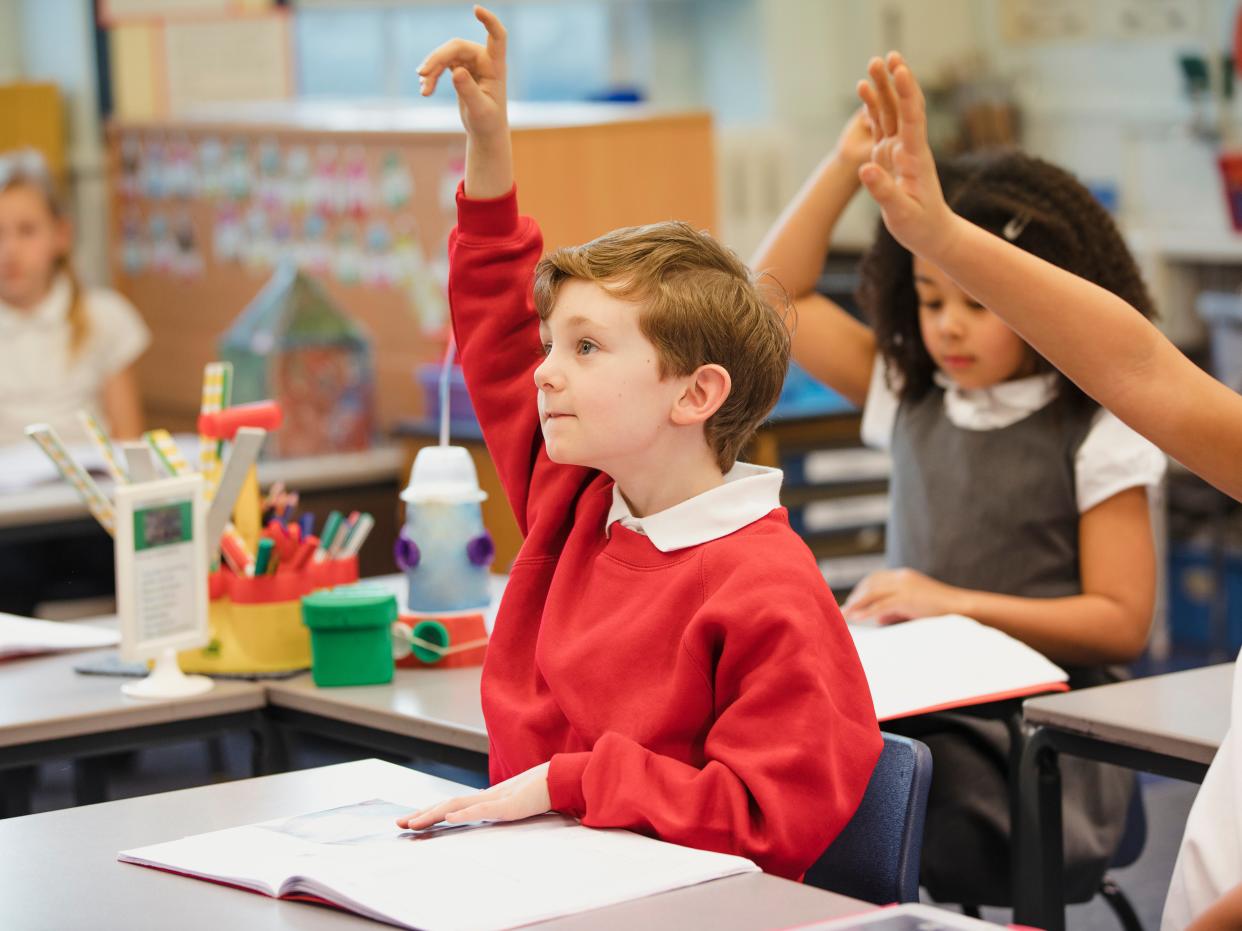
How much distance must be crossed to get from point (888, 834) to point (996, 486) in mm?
849

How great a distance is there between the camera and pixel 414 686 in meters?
1.98

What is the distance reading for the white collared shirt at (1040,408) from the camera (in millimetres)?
2113

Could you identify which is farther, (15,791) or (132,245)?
(132,245)

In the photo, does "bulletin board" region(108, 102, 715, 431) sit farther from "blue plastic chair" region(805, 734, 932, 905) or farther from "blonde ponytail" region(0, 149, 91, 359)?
"blue plastic chair" region(805, 734, 932, 905)

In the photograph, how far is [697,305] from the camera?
4.78 feet

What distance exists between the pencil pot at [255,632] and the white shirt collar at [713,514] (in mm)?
699

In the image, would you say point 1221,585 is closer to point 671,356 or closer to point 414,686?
point 414,686

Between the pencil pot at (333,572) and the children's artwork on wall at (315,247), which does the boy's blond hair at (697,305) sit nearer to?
the pencil pot at (333,572)

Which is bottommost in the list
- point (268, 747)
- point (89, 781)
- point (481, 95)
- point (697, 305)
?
point (89, 781)

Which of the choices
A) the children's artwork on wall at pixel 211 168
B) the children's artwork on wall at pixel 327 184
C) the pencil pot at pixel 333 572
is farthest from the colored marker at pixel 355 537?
the children's artwork on wall at pixel 211 168

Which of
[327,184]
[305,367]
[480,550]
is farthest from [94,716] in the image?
[327,184]

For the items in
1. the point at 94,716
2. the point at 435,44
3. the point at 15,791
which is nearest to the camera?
the point at 94,716

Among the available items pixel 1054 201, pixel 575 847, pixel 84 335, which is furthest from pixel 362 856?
pixel 84 335

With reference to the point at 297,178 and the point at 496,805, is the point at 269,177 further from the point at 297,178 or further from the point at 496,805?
the point at 496,805
